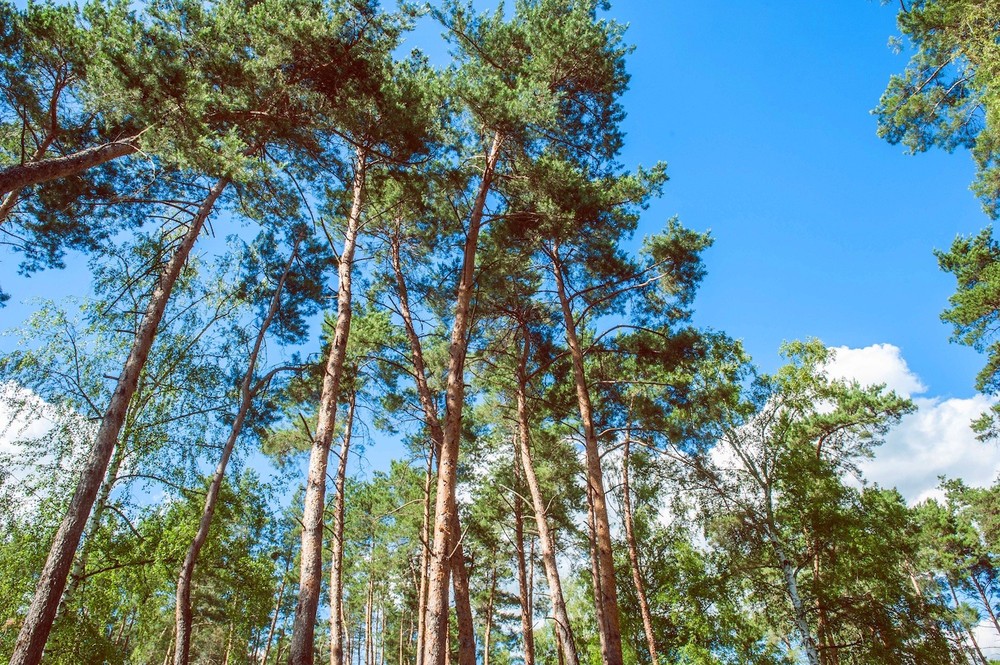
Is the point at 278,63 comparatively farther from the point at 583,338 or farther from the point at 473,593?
the point at 473,593

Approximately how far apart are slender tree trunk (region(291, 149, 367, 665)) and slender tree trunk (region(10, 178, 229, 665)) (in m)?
2.40

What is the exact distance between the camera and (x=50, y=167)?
19.0ft

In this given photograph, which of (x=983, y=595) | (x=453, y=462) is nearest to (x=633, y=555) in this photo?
(x=453, y=462)

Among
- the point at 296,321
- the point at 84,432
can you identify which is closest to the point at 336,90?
the point at 296,321

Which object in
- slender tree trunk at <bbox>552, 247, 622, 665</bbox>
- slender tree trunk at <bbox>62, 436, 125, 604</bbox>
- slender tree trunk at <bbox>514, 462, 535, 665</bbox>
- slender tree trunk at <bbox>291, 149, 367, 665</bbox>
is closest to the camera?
slender tree trunk at <bbox>291, 149, 367, 665</bbox>

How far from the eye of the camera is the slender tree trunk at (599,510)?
7.41 metres

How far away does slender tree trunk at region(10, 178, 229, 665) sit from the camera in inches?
209

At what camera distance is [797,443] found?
13445 millimetres

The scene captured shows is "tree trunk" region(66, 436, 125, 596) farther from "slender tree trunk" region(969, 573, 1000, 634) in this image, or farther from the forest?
"slender tree trunk" region(969, 573, 1000, 634)

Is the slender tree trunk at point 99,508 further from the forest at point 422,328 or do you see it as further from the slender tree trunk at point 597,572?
the slender tree trunk at point 597,572

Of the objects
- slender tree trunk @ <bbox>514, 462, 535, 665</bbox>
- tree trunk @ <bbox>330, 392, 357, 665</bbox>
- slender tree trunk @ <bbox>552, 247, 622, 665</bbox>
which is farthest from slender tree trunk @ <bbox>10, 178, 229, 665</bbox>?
slender tree trunk @ <bbox>514, 462, 535, 665</bbox>

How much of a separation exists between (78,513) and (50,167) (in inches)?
159

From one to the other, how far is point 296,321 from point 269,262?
5.01 feet

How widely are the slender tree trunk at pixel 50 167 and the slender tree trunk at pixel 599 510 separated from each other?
24.4 ft
